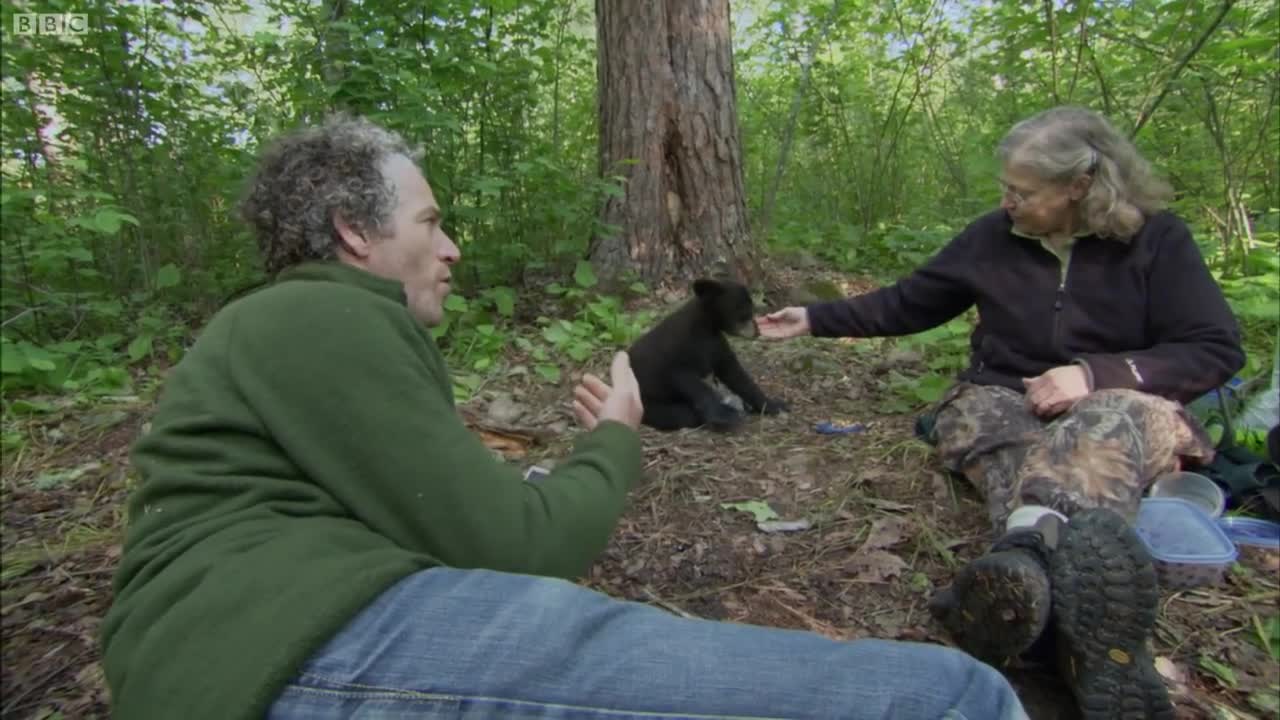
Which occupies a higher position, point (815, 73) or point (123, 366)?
point (815, 73)

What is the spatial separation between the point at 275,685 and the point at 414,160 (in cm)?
154

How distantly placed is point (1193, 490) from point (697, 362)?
104 inches

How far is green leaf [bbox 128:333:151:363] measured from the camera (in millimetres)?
5133

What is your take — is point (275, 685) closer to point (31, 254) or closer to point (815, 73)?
point (31, 254)

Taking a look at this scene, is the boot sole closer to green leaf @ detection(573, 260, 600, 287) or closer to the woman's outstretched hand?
the woman's outstretched hand

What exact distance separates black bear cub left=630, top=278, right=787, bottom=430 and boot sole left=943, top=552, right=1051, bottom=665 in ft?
7.88

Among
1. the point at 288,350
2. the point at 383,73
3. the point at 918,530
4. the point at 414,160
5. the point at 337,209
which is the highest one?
the point at 383,73

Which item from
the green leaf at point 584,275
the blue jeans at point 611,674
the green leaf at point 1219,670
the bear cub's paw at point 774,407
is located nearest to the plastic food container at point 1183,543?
the green leaf at point 1219,670

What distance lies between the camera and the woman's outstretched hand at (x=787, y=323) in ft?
12.1

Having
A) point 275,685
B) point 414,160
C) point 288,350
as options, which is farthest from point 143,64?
point 275,685

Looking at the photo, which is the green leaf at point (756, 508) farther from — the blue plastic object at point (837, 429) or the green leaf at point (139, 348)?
the green leaf at point (139, 348)

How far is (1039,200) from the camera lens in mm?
2988

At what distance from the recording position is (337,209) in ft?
6.31

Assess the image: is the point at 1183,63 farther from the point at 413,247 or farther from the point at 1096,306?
the point at 413,247
